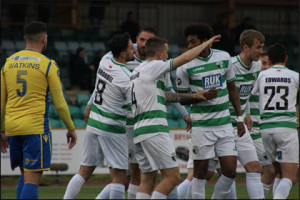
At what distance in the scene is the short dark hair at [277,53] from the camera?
7852 mm

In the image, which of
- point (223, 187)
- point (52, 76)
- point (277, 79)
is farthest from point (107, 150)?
point (277, 79)

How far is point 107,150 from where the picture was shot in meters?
6.70

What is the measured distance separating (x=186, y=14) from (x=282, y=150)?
43.7ft

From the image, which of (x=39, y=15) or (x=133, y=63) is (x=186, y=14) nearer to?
(x=39, y=15)

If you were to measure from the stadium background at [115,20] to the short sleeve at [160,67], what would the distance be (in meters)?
9.73

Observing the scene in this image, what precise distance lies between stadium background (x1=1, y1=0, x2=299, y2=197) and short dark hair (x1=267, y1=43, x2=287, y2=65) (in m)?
8.69

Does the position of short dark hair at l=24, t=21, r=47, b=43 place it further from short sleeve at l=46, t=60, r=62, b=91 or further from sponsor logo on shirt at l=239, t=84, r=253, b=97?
sponsor logo on shirt at l=239, t=84, r=253, b=97

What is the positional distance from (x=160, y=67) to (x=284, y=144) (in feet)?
9.05

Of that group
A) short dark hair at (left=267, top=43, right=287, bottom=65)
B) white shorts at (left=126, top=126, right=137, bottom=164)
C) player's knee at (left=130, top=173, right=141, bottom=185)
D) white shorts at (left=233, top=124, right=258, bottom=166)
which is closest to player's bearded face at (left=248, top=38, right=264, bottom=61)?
short dark hair at (left=267, top=43, right=287, bottom=65)

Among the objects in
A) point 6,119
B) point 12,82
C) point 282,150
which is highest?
point 12,82

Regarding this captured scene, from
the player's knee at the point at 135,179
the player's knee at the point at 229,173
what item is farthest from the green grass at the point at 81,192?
the player's knee at the point at 229,173

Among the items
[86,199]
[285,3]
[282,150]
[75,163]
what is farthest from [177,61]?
[285,3]

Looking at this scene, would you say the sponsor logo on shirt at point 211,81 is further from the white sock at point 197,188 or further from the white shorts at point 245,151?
the white sock at point 197,188

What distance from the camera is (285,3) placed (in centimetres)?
2127
